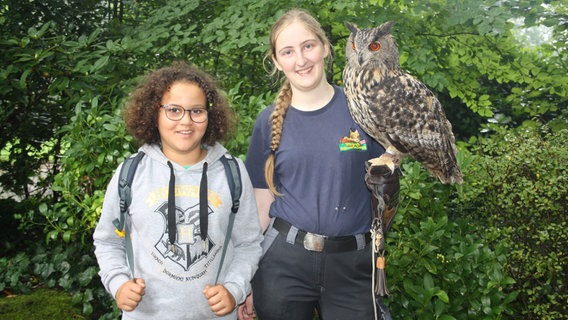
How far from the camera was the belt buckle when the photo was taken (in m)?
2.11

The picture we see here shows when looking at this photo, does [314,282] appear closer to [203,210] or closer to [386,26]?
[203,210]

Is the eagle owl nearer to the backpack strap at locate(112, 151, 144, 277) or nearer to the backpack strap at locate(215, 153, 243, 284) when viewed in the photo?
the backpack strap at locate(215, 153, 243, 284)

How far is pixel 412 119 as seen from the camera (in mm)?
2055

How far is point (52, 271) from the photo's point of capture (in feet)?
12.9

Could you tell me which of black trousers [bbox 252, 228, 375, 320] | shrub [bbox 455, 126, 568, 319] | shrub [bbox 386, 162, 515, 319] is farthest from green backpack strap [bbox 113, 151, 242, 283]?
shrub [bbox 455, 126, 568, 319]

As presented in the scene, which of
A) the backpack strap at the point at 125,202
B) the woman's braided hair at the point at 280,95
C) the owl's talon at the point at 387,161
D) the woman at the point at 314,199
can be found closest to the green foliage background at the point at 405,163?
the woman's braided hair at the point at 280,95

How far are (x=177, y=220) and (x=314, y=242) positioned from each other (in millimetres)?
560

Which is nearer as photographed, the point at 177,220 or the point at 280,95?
the point at 177,220

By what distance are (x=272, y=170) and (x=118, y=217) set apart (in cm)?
67

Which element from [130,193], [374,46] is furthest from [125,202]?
[374,46]

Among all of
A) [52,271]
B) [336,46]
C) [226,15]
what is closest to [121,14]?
[226,15]

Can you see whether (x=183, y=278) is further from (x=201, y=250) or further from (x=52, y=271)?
(x=52, y=271)

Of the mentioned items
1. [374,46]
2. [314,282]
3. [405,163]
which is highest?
[374,46]

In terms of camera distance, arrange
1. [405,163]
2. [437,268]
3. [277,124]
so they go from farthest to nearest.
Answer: [405,163] → [437,268] → [277,124]
